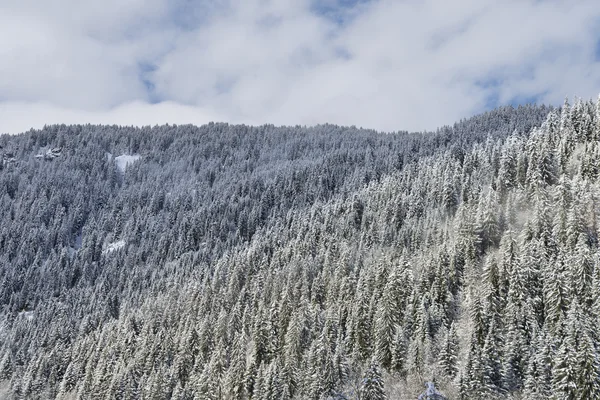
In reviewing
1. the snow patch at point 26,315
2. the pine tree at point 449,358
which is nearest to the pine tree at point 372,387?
the pine tree at point 449,358

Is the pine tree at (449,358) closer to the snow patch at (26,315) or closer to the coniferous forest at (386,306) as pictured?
the coniferous forest at (386,306)

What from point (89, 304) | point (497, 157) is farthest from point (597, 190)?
point (89, 304)

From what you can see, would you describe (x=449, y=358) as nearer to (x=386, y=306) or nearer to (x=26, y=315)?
(x=386, y=306)

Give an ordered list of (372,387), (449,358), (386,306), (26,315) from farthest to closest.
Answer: (26,315) → (386,306) → (449,358) → (372,387)

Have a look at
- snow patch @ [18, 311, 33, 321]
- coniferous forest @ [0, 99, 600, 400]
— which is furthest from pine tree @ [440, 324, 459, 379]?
snow patch @ [18, 311, 33, 321]

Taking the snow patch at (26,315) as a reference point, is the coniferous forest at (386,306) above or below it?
above

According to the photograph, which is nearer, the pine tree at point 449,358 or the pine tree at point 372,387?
the pine tree at point 372,387

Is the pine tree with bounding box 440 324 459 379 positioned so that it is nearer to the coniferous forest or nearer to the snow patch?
the coniferous forest

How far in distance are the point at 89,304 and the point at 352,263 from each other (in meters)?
99.5

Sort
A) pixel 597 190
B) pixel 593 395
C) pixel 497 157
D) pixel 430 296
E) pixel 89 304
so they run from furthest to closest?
pixel 89 304 → pixel 497 157 → pixel 597 190 → pixel 430 296 → pixel 593 395

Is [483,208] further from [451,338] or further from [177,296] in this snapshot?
[177,296]

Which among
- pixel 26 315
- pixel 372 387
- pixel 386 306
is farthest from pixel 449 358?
pixel 26 315

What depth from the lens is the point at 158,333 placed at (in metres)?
128

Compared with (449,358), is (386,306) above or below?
above
